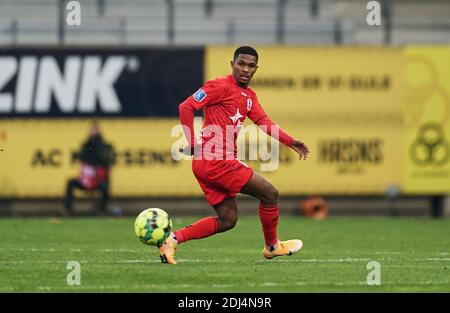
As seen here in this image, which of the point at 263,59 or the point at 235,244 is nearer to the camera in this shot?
the point at 235,244

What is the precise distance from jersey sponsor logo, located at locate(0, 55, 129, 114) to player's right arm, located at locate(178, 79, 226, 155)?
13396mm

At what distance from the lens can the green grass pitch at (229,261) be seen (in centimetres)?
1116

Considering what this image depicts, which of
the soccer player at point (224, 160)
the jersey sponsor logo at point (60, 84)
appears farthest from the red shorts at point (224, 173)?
the jersey sponsor logo at point (60, 84)

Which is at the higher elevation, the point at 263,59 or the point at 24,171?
the point at 263,59

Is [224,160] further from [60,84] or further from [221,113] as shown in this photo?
[60,84]

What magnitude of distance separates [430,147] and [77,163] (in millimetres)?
8153

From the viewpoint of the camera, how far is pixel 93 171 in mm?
25984

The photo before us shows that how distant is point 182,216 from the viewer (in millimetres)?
26578

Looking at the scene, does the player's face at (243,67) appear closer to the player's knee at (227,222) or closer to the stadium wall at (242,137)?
the player's knee at (227,222)

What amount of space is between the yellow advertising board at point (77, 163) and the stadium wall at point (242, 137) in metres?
0.02

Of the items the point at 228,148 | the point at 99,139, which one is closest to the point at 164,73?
the point at 99,139

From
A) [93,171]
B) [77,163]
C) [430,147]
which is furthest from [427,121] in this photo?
[77,163]

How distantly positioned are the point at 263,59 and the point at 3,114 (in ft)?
19.8

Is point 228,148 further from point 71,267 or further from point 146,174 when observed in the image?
point 146,174
